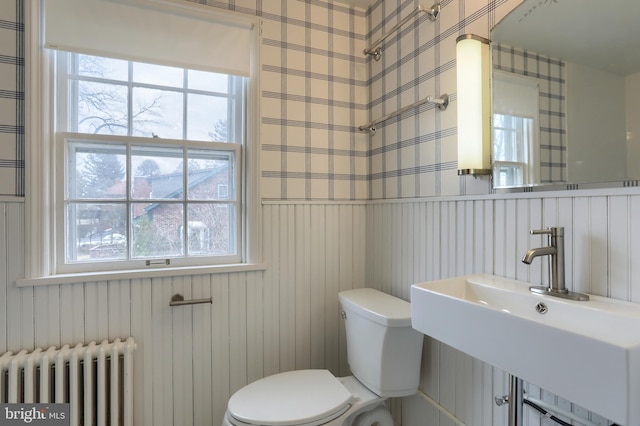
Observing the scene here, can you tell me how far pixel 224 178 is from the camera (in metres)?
1.68

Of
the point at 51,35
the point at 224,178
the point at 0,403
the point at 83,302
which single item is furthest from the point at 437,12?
the point at 0,403

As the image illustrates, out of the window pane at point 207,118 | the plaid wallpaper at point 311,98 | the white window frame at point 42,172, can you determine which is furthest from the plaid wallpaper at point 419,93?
the white window frame at point 42,172

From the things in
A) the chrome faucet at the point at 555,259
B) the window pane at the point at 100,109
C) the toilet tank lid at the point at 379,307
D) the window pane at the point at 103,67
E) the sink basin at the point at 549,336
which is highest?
the window pane at the point at 103,67

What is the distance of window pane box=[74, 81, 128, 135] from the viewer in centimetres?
145

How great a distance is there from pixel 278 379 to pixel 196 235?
78 cm

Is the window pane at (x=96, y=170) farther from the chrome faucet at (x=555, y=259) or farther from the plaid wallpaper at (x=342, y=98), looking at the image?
the chrome faucet at (x=555, y=259)

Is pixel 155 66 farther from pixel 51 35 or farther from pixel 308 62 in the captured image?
pixel 308 62

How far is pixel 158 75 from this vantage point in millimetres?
1557

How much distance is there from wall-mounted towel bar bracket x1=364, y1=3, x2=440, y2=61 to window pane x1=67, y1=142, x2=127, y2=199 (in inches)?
53.9

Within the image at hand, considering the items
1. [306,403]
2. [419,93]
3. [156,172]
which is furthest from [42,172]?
[419,93]

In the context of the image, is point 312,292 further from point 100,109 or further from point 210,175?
point 100,109

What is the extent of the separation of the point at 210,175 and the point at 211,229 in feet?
0.90

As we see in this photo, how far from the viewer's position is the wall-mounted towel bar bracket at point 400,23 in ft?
4.50

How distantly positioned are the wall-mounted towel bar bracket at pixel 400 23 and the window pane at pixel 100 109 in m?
1.28
